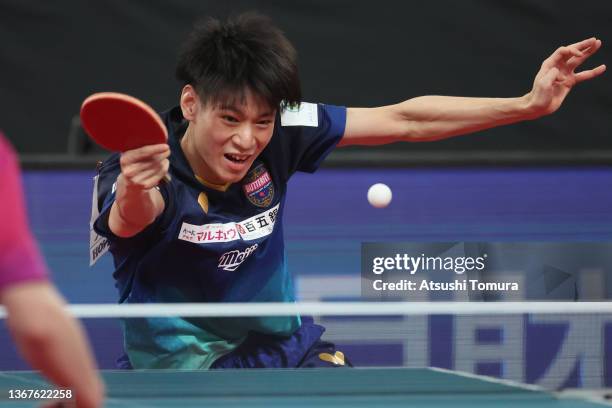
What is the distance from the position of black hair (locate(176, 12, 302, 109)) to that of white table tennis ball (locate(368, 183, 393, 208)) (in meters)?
1.49

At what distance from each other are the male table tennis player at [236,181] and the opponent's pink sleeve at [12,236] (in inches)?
57.5

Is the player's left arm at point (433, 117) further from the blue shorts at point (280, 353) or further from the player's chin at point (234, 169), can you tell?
the blue shorts at point (280, 353)

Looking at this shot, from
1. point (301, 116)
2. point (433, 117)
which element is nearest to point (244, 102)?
point (301, 116)

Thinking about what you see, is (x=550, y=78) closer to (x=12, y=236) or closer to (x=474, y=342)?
(x=474, y=342)

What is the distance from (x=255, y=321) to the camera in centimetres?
399

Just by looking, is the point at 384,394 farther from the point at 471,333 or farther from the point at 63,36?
the point at 63,36

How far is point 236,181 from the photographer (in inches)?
142

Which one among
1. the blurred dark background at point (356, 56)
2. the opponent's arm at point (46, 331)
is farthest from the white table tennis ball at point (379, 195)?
the opponent's arm at point (46, 331)

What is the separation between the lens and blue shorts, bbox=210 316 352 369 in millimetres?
4039

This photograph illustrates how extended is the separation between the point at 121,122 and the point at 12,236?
1.16 meters

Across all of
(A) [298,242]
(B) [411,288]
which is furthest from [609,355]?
(A) [298,242]

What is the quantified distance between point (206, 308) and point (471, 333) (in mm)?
1785

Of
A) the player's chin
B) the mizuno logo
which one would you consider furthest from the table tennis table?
the player's chin

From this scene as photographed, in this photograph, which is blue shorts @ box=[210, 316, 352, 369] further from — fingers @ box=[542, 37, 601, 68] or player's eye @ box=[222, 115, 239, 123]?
fingers @ box=[542, 37, 601, 68]
